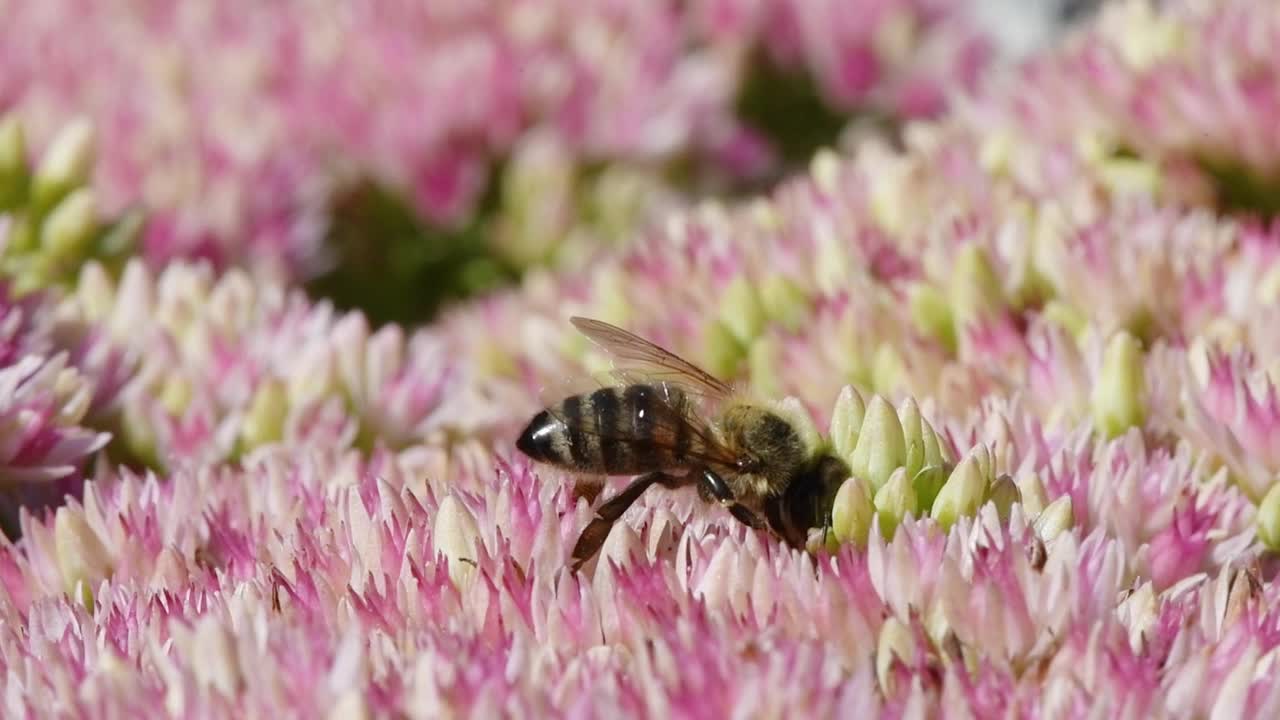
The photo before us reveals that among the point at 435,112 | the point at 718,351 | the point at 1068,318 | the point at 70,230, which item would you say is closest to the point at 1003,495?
the point at 1068,318

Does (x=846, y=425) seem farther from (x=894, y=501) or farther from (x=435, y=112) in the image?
(x=435, y=112)

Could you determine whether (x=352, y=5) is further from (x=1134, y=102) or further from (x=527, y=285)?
(x=1134, y=102)

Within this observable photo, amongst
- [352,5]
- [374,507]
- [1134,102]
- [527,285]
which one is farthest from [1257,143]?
[352,5]

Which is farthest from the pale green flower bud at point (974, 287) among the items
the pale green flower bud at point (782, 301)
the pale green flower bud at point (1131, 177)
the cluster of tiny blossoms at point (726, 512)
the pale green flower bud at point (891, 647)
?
the pale green flower bud at point (891, 647)

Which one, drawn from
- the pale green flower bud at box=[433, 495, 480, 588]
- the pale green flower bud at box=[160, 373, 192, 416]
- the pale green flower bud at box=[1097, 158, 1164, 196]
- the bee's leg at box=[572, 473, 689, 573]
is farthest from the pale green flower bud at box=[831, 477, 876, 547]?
the pale green flower bud at box=[1097, 158, 1164, 196]

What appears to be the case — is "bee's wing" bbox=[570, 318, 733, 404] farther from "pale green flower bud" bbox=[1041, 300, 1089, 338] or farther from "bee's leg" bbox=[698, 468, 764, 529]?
"pale green flower bud" bbox=[1041, 300, 1089, 338]
